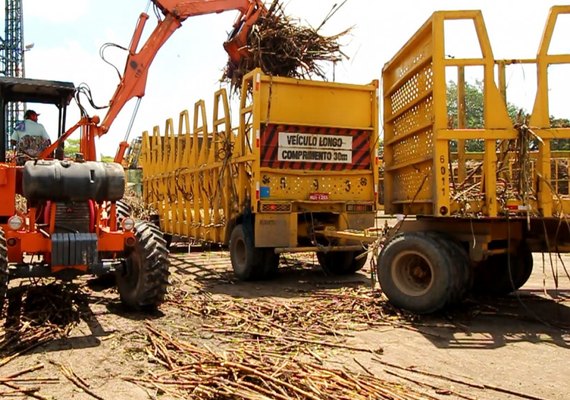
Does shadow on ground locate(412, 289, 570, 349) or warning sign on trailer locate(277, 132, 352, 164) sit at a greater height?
warning sign on trailer locate(277, 132, 352, 164)

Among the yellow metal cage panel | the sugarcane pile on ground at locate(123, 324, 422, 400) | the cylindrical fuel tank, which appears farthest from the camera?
the yellow metal cage panel

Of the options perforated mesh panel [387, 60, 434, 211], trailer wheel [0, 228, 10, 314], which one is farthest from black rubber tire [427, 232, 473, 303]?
trailer wheel [0, 228, 10, 314]

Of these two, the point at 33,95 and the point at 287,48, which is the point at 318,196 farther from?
the point at 33,95

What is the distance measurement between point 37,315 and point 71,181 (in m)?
1.41

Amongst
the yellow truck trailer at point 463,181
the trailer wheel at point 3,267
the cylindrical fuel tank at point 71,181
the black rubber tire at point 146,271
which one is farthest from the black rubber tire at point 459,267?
the trailer wheel at point 3,267

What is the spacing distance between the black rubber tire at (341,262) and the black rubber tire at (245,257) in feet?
4.22

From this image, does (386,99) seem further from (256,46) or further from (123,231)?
(123,231)

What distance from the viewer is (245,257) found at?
8.48 metres

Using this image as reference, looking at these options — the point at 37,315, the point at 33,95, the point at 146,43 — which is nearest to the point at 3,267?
the point at 37,315

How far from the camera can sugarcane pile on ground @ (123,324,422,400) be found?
3.51 metres

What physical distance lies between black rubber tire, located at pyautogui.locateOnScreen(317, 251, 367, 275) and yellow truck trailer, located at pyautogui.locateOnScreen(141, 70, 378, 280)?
17 millimetres

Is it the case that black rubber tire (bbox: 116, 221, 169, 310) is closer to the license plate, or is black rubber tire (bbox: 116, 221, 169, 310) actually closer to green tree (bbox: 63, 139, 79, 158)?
green tree (bbox: 63, 139, 79, 158)

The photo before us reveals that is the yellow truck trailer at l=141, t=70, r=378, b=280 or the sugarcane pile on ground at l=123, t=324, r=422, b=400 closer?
the sugarcane pile on ground at l=123, t=324, r=422, b=400

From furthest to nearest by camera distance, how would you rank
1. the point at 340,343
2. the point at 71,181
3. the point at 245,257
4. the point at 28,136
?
the point at 245,257 → the point at 28,136 → the point at 71,181 → the point at 340,343
